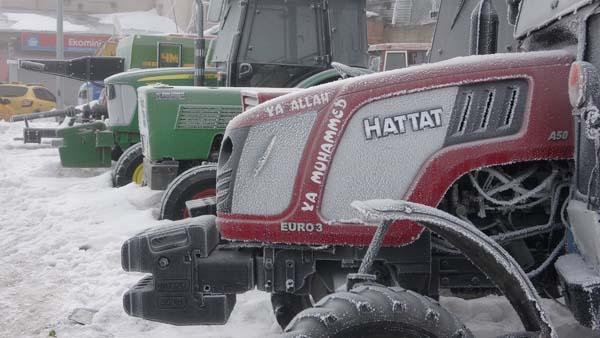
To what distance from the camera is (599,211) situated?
2.78m

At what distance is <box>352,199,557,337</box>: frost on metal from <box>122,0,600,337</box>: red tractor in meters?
0.01

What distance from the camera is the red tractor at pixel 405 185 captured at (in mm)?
3025

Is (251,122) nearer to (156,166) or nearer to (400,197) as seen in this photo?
(400,197)

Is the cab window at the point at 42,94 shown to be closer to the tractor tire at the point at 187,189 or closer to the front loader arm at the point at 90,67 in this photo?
the front loader arm at the point at 90,67

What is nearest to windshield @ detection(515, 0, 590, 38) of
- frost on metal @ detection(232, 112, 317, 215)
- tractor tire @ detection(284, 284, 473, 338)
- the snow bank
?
frost on metal @ detection(232, 112, 317, 215)

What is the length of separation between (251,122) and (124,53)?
10.7 meters

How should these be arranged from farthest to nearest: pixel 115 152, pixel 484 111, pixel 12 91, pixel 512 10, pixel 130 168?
pixel 12 91, pixel 115 152, pixel 130 168, pixel 512 10, pixel 484 111

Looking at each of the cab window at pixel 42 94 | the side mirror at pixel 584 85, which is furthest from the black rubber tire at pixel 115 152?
the cab window at pixel 42 94

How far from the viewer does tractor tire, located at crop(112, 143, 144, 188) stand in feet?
31.3

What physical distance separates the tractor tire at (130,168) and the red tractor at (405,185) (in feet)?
20.5

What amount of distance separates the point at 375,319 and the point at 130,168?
24.3 feet

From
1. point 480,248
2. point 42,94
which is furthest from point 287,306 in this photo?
point 42,94

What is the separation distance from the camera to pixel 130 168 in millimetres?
9570

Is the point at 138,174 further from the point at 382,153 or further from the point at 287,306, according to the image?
the point at 382,153
